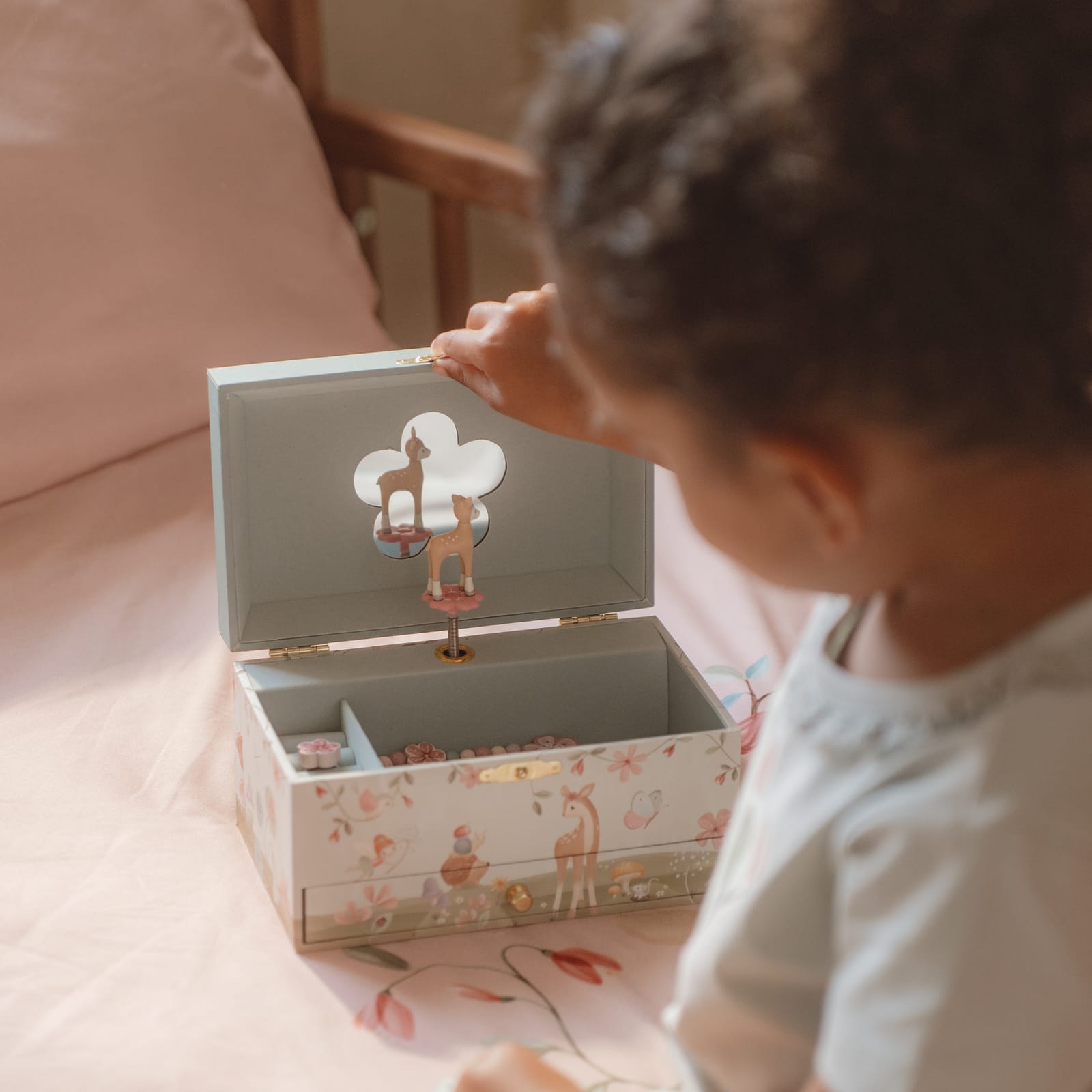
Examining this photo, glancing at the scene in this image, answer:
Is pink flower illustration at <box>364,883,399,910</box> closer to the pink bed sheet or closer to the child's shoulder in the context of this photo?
the pink bed sheet

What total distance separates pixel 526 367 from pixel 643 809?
0.86 ft

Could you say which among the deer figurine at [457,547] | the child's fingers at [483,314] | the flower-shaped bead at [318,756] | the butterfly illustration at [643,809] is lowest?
the butterfly illustration at [643,809]

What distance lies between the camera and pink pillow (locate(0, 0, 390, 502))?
3.99 ft

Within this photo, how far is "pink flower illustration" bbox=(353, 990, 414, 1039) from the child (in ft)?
0.85

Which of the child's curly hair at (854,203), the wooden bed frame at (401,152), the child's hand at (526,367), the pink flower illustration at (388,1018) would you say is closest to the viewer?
the child's curly hair at (854,203)

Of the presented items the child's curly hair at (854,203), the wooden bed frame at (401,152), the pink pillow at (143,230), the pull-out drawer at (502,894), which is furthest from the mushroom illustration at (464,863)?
the wooden bed frame at (401,152)

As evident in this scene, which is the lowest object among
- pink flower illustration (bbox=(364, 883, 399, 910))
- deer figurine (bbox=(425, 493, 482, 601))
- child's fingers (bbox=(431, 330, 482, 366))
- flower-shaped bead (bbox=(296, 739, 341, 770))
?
pink flower illustration (bbox=(364, 883, 399, 910))

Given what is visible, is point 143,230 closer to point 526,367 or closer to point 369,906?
point 526,367

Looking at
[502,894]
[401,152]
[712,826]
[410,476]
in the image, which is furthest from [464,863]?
[401,152]

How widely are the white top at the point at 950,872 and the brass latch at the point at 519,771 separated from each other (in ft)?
0.98

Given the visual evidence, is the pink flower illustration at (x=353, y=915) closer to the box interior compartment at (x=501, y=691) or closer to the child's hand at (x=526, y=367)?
the box interior compartment at (x=501, y=691)

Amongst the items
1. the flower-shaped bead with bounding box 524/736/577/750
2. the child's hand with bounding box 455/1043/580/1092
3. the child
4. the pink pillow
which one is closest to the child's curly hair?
the child

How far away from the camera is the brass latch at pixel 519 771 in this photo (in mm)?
783

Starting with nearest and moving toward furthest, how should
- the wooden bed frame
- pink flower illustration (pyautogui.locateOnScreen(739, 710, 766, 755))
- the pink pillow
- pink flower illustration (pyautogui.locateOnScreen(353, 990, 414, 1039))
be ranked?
pink flower illustration (pyautogui.locateOnScreen(353, 990, 414, 1039))
pink flower illustration (pyautogui.locateOnScreen(739, 710, 766, 755))
the pink pillow
the wooden bed frame
